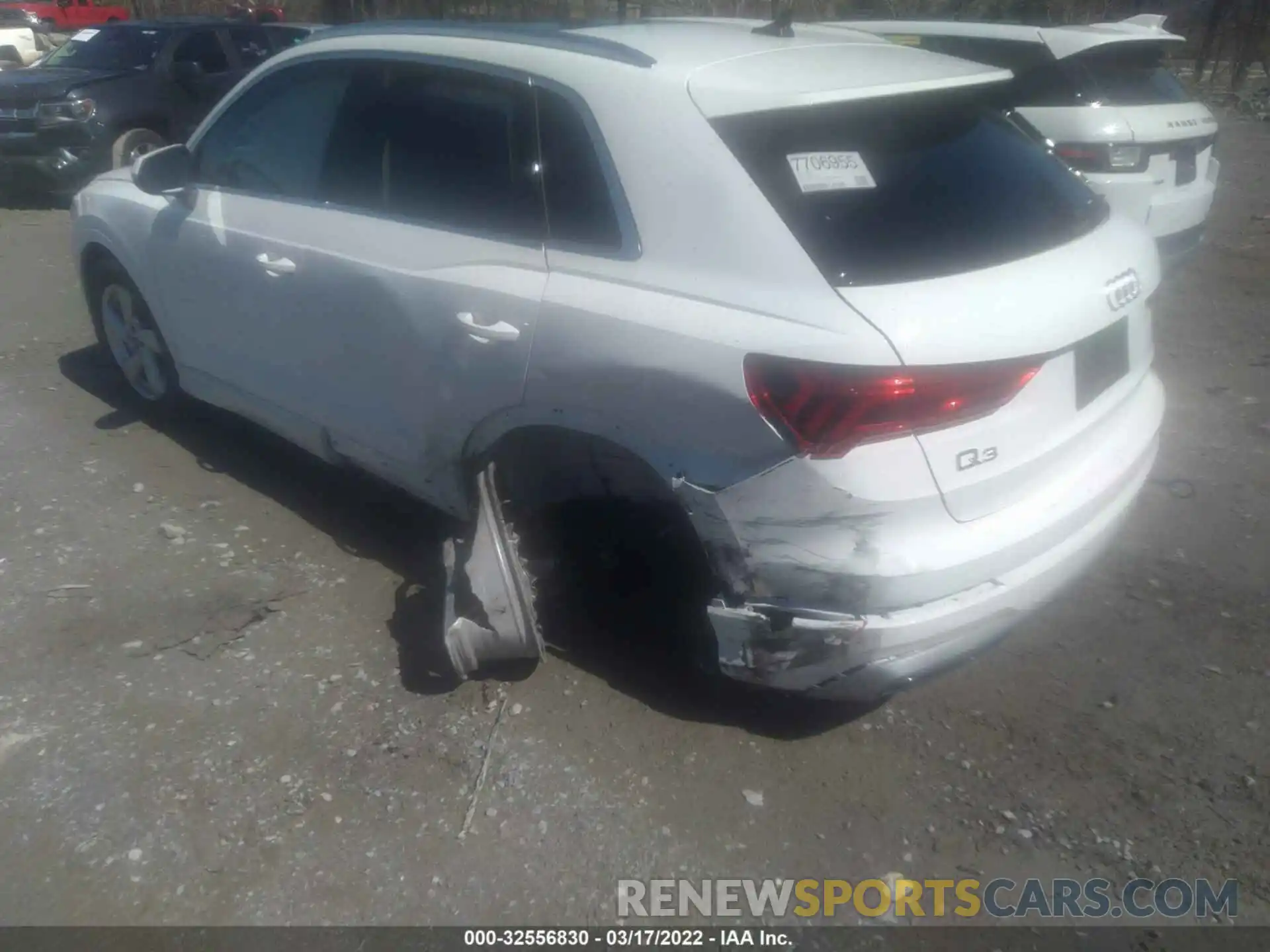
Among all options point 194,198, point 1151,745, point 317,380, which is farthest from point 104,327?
point 1151,745

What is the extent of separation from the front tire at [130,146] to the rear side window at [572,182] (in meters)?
8.52

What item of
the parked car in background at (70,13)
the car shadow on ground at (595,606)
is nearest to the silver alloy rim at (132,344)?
the car shadow on ground at (595,606)

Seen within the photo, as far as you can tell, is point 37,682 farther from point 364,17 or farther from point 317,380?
point 364,17

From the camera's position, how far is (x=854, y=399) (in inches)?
95.3

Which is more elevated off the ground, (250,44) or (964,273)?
(964,273)

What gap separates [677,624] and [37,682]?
2012 millimetres

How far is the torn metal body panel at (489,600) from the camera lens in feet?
10.5

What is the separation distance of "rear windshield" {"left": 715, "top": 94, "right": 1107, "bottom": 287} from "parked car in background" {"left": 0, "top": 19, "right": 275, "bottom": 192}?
8572 mm

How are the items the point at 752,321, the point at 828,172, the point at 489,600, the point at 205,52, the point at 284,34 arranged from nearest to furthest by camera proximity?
the point at 752,321, the point at 828,172, the point at 489,600, the point at 205,52, the point at 284,34

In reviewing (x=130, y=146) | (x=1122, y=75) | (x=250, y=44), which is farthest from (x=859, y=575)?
(x=250, y=44)

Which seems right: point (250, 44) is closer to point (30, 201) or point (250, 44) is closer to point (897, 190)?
point (30, 201)

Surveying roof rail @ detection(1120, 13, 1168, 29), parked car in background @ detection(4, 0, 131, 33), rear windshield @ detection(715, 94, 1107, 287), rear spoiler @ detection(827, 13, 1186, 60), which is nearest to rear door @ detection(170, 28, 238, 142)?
rear spoiler @ detection(827, 13, 1186, 60)

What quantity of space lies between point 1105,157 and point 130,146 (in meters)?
8.65

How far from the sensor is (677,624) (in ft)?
11.1
